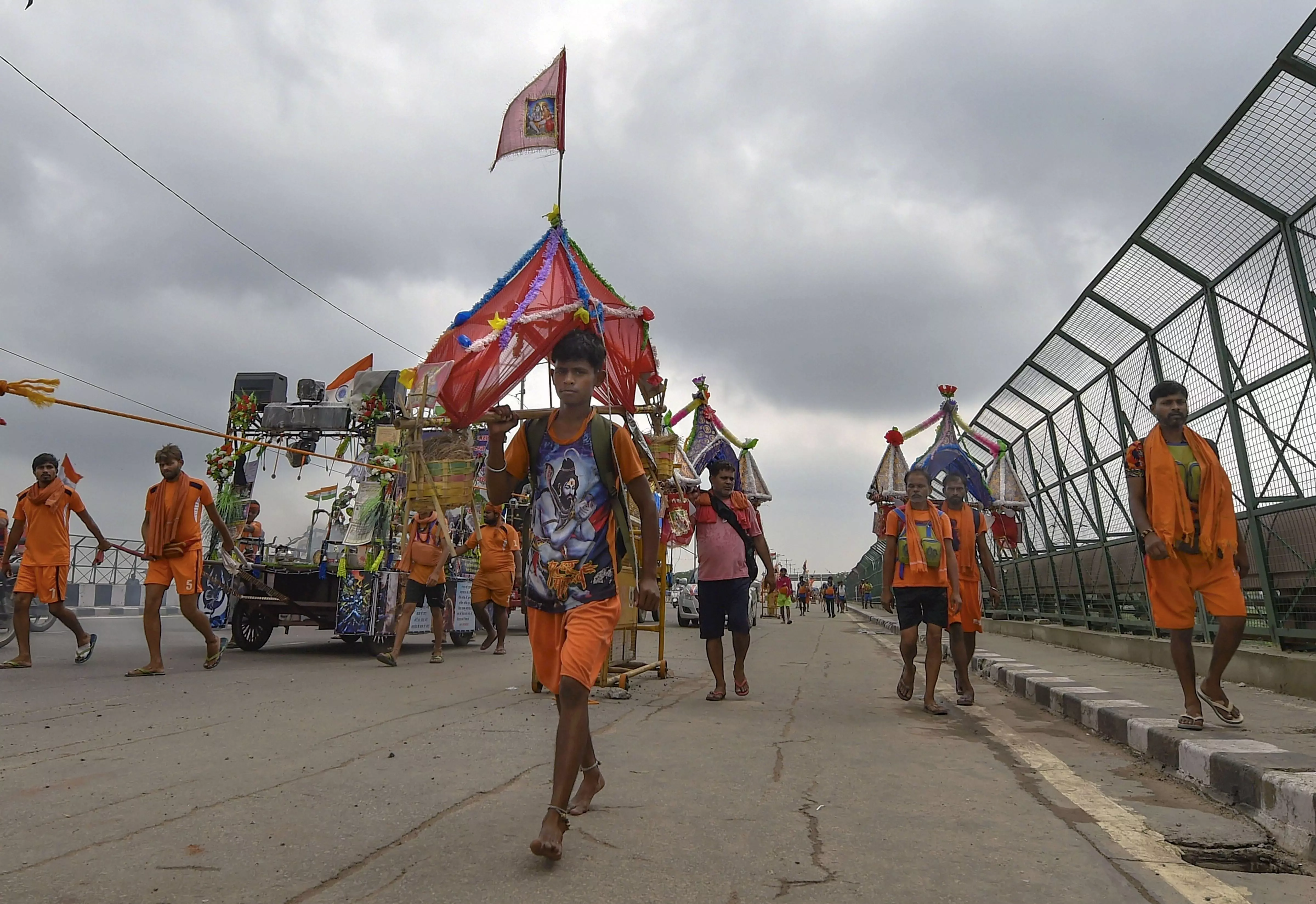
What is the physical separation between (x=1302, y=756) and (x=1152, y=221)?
5.32m

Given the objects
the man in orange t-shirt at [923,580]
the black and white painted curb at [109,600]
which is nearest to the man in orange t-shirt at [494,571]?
the man in orange t-shirt at [923,580]

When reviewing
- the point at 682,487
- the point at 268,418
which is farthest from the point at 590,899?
the point at 268,418

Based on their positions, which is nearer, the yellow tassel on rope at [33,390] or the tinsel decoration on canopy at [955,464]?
the yellow tassel on rope at [33,390]

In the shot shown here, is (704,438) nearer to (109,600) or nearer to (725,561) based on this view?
(725,561)

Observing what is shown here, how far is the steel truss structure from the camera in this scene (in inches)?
241

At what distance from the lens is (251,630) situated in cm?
1009

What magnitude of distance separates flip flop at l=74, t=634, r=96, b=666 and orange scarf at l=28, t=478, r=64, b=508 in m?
1.29

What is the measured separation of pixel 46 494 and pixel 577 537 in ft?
22.2

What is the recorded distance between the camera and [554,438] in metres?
3.18

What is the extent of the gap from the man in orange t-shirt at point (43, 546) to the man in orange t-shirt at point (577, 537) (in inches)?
244

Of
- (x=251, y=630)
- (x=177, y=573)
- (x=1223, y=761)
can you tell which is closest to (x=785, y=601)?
(x=251, y=630)

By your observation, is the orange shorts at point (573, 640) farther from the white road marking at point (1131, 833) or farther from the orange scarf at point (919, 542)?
the orange scarf at point (919, 542)

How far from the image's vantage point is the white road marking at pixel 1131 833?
260cm

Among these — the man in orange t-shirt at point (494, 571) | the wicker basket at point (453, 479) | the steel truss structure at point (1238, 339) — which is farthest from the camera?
the man in orange t-shirt at point (494, 571)
